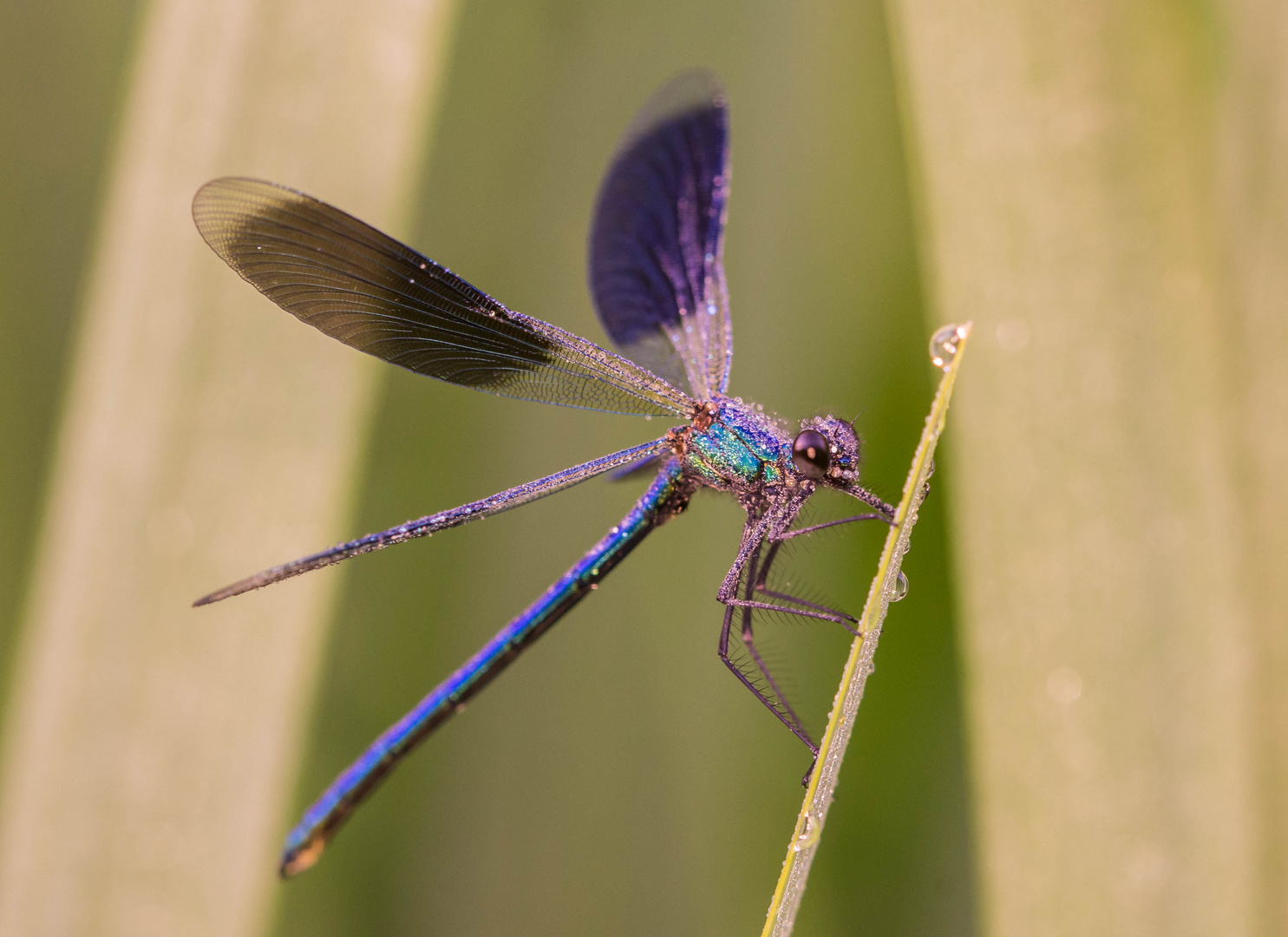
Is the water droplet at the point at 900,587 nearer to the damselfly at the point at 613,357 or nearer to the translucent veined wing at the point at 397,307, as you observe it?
the damselfly at the point at 613,357

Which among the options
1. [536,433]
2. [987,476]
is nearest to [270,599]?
[536,433]

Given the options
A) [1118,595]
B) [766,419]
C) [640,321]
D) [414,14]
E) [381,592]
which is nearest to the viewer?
[1118,595]

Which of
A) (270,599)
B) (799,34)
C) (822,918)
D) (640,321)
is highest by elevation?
(799,34)

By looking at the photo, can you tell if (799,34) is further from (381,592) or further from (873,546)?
(381,592)

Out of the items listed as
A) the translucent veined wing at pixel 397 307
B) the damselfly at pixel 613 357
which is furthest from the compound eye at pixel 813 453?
the translucent veined wing at pixel 397 307

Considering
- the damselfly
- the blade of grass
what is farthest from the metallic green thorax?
the blade of grass
